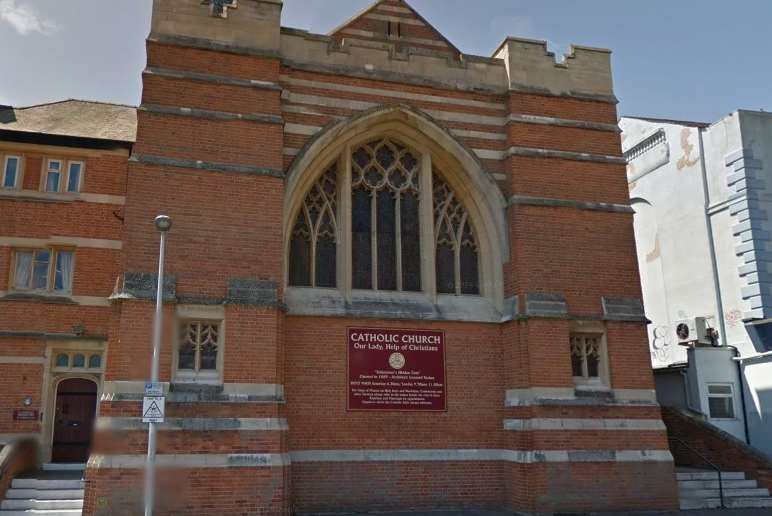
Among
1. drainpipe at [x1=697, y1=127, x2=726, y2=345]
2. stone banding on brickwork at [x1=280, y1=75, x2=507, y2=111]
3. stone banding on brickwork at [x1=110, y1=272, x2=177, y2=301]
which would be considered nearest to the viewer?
stone banding on brickwork at [x1=110, y1=272, x2=177, y2=301]

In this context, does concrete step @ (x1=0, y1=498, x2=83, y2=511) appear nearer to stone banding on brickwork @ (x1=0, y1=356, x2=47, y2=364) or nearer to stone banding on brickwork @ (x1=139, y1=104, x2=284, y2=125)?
stone banding on brickwork @ (x1=0, y1=356, x2=47, y2=364)

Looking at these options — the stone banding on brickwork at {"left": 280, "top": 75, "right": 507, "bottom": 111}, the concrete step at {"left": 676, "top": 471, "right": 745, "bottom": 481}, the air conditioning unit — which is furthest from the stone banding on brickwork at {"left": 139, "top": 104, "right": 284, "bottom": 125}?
the air conditioning unit

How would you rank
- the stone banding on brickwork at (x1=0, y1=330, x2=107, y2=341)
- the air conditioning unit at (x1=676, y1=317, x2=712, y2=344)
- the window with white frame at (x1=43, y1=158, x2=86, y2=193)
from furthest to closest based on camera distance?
the air conditioning unit at (x1=676, y1=317, x2=712, y2=344), the window with white frame at (x1=43, y1=158, x2=86, y2=193), the stone banding on brickwork at (x1=0, y1=330, x2=107, y2=341)

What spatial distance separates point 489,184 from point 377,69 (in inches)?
141

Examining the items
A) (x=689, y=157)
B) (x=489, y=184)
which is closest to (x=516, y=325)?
(x=489, y=184)

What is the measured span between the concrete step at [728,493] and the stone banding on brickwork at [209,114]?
11557mm

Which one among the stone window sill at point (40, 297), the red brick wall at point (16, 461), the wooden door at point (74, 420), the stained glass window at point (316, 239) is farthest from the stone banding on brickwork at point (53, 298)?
the stained glass window at point (316, 239)

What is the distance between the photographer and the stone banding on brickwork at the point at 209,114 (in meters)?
13.9

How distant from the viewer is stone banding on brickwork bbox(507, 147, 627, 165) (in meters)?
15.9

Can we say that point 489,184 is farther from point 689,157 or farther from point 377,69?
point 689,157

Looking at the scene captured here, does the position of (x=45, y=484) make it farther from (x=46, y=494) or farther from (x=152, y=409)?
(x=152, y=409)

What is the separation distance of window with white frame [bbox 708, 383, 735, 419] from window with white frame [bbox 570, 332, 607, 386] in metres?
5.12

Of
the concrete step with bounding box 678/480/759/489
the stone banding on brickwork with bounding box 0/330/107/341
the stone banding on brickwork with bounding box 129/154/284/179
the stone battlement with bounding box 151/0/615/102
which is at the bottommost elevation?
the concrete step with bounding box 678/480/759/489

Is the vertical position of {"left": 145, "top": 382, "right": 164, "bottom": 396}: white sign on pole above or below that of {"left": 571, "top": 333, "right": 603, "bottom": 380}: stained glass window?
below
